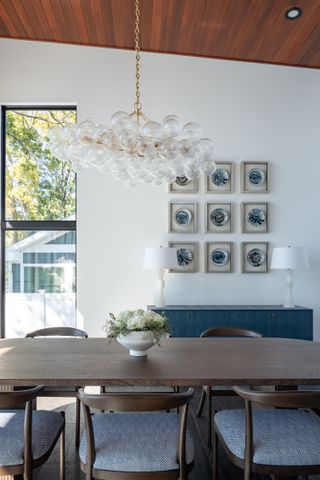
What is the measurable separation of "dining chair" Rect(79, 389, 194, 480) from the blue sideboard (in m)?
2.12

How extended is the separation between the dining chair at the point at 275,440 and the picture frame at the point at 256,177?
9.89 ft

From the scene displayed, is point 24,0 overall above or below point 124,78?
above

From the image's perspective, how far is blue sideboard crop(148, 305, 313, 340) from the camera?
155 inches

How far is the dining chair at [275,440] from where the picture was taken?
1.50m

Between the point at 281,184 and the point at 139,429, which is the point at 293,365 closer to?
the point at 139,429

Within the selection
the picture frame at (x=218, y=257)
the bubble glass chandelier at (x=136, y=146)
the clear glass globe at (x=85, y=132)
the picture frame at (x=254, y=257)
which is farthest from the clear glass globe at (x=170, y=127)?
the picture frame at (x=254, y=257)

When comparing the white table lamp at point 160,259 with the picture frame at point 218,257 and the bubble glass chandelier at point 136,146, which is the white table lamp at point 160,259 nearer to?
the picture frame at point 218,257

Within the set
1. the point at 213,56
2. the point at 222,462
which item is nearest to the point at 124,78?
the point at 213,56

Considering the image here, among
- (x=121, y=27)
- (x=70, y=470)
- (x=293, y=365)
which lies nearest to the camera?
(x=293, y=365)

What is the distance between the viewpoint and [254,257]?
174 inches

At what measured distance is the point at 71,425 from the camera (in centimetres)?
297

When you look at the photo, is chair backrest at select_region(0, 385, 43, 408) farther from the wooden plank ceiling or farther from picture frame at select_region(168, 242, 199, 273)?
the wooden plank ceiling

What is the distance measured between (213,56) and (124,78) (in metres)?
1.09

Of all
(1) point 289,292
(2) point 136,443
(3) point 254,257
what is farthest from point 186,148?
A: (1) point 289,292
